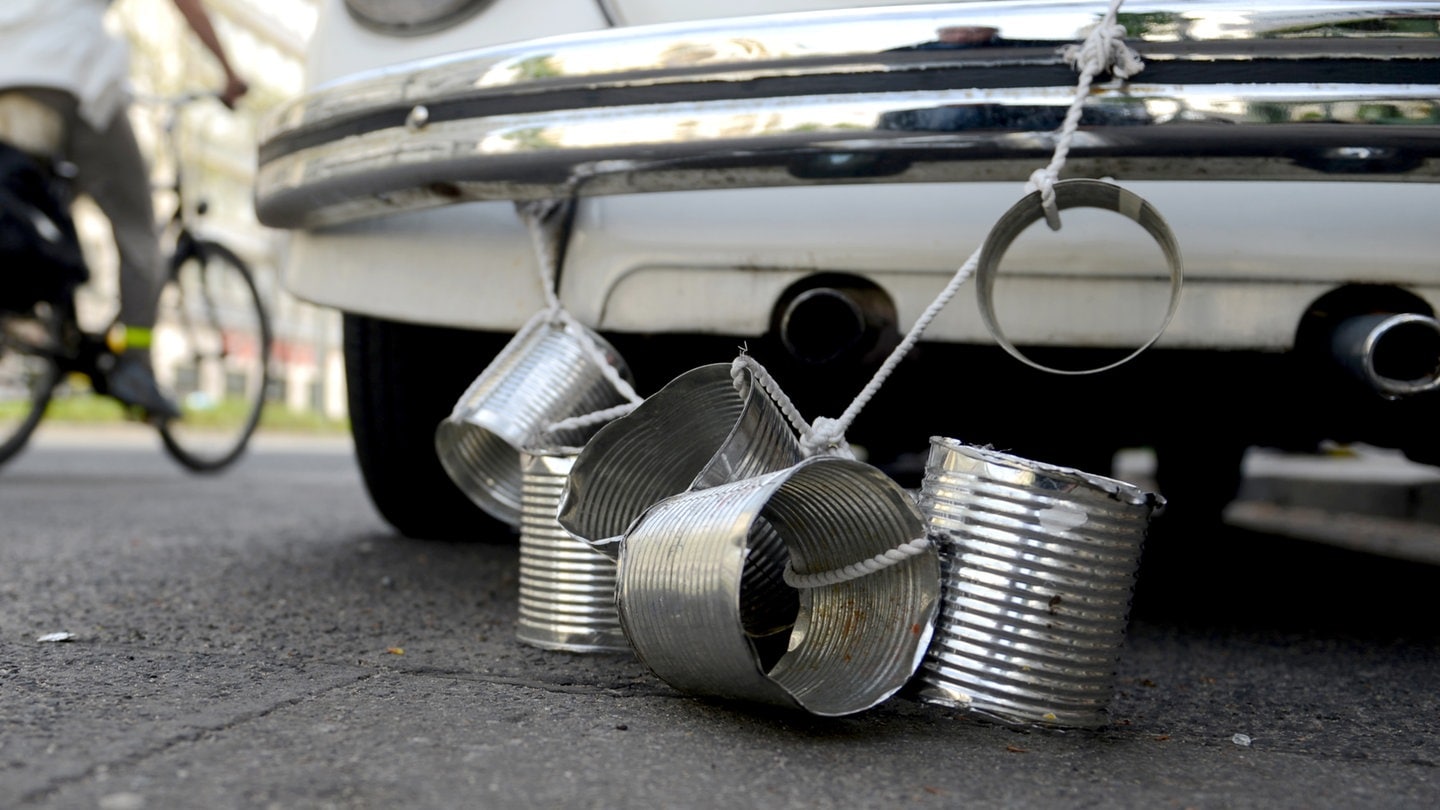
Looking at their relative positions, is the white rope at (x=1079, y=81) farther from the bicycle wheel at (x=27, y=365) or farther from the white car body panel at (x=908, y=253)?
the bicycle wheel at (x=27, y=365)

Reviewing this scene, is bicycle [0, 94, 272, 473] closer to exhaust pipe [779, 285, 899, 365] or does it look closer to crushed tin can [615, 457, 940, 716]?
exhaust pipe [779, 285, 899, 365]

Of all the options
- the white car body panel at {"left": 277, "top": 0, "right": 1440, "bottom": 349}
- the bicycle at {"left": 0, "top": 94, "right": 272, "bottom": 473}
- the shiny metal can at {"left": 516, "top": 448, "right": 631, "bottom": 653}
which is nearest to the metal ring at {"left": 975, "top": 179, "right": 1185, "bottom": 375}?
the white car body panel at {"left": 277, "top": 0, "right": 1440, "bottom": 349}

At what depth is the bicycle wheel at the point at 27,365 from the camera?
4.35m

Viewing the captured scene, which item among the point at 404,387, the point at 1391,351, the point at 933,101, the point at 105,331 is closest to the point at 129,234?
the point at 105,331

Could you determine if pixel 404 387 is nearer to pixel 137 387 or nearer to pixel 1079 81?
pixel 1079 81

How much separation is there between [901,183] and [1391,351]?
687 millimetres

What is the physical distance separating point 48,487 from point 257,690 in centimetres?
337

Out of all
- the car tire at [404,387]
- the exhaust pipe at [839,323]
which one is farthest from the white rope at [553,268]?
the car tire at [404,387]

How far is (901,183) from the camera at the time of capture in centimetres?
169

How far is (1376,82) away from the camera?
1568 mm

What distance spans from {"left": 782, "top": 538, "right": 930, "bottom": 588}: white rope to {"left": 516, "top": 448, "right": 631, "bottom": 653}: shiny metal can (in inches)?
11.1

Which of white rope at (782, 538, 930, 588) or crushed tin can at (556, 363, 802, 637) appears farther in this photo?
crushed tin can at (556, 363, 802, 637)

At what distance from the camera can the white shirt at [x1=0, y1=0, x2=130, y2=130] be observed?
373cm

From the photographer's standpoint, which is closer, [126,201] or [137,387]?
[126,201]
